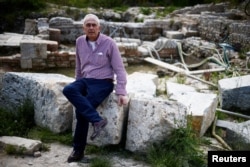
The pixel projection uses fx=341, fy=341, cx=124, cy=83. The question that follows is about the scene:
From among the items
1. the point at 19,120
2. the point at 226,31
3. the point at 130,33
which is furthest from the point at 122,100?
the point at 130,33

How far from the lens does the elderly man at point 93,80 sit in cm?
405

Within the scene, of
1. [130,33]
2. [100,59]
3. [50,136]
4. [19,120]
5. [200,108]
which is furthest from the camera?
[130,33]

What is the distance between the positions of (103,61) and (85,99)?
0.55m

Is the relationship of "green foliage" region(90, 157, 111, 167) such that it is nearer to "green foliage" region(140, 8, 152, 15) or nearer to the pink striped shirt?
the pink striped shirt

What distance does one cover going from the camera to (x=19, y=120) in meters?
5.03

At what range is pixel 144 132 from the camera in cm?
423

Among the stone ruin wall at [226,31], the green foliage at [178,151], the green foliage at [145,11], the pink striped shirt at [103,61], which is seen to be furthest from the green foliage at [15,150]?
the green foliage at [145,11]

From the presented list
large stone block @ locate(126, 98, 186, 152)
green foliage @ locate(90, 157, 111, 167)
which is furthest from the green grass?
large stone block @ locate(126, 98, 186, 152)

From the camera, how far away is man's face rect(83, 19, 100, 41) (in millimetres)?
4113

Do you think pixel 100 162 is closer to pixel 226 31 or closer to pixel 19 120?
pixel 19 120

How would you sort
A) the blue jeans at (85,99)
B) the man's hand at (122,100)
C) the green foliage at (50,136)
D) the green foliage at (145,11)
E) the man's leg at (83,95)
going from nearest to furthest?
the blue jeans at (85,99) → the man's leg at (83,95) → the man's hand at (122,100) → the green foliage at (50,136) → the green foliage at (145,11)

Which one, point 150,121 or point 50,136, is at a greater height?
point 150,121

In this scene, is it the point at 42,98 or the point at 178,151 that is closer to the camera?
the point at 178,151

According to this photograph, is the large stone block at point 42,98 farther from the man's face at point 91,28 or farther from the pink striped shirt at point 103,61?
the man's face at point 91,28
